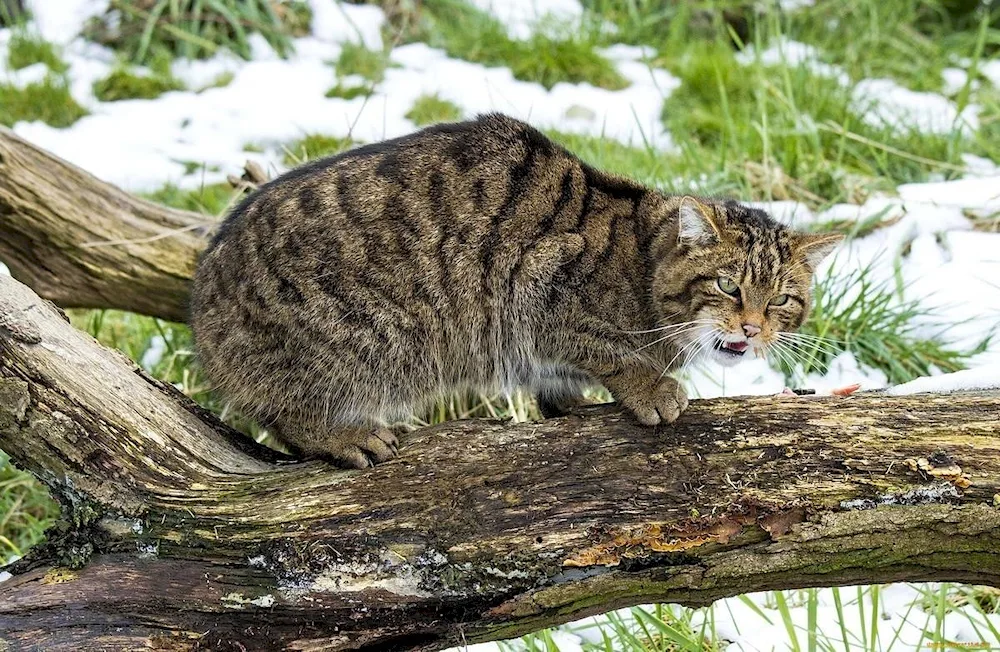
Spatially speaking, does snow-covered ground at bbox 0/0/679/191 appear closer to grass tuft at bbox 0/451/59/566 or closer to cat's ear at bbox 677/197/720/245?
grass tuft at bbox 0/451/59/566

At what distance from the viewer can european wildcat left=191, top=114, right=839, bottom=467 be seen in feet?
8.16

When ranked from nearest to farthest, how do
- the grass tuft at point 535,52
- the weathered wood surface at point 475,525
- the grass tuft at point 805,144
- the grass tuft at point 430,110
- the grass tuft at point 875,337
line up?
the weathered wood surface at point 475,525, the grass tuft at point 875,337, the grass tuft at point 805,144, the grass tuft at point 430,110, the grass tuft at point 535,52

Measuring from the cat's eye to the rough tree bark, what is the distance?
1.16 feet

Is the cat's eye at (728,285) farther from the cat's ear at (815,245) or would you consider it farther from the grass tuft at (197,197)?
the grass tuft at (197,197)

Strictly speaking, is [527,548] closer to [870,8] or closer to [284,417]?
[284,417]

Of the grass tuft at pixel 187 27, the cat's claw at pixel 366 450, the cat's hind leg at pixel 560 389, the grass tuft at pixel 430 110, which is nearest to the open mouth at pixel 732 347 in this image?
the cat's hind leg at pixel 560 389

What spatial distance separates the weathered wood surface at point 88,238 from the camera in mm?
3135

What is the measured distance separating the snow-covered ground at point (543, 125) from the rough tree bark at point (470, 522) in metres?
0.53

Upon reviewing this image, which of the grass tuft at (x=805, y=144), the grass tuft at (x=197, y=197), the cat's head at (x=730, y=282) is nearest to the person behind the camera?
the cat's head at (x=730, y=282)

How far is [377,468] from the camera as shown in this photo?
227cm

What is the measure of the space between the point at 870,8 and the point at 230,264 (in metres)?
4.85

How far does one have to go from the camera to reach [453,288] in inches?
100

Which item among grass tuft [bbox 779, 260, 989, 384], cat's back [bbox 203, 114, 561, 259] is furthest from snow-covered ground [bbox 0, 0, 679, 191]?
cat's back [bbox 203, 114, 561, 259]

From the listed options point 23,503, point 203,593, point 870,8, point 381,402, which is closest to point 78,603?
point 203,593
